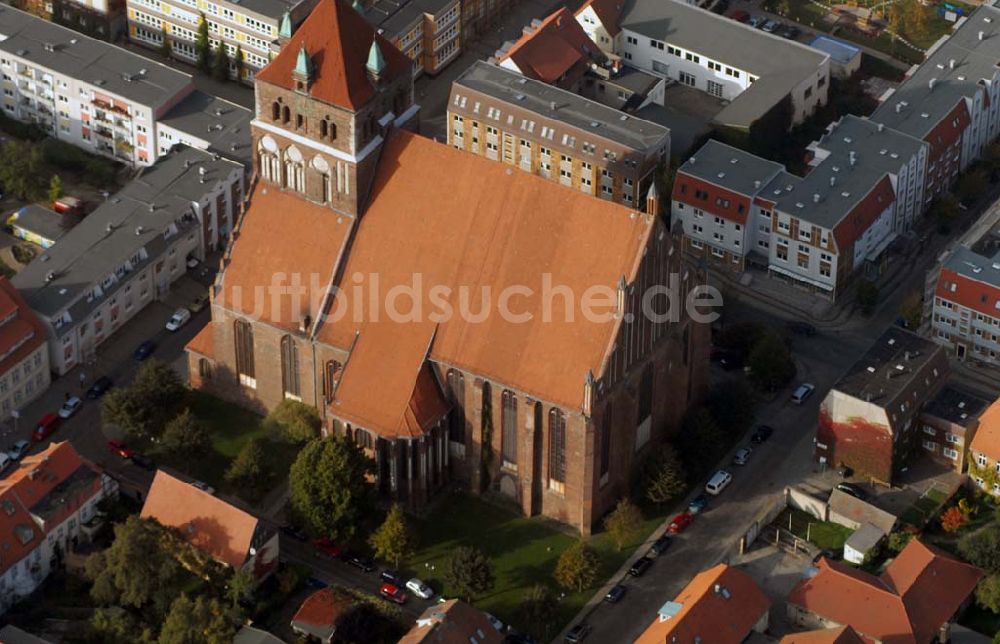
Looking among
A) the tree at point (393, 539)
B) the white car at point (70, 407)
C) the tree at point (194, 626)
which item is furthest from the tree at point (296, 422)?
the tree at point (194, 626)

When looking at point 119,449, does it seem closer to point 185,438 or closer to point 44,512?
point 185,438

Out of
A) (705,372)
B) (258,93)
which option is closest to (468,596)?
(705,372)

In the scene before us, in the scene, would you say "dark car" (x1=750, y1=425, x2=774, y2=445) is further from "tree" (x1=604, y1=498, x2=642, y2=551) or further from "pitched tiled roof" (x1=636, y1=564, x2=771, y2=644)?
"pitched tiled roof" (x1=636, y1=564, x2=771, y2=644)

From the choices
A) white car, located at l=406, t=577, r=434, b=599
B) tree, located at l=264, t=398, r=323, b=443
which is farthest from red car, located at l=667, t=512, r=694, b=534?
tree, located at l=264, t=398, r=323, b=443

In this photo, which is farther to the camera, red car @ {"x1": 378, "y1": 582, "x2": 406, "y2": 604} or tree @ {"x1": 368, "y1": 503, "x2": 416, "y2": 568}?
tree @ {"x1": 368, "y1": 503, "x2": 416, "y2": 568}

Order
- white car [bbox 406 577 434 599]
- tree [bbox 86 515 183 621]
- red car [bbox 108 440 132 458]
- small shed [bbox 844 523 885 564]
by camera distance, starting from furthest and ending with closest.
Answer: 1. red car [bbox 108 440 132 458]
2. small shed [bbox 844 523 885 564]
3. white car [bbox 406 577 434 599]
4. tree [bbox 86 515 183 621]

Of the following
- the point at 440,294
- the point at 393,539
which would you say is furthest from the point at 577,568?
the point at 440,294

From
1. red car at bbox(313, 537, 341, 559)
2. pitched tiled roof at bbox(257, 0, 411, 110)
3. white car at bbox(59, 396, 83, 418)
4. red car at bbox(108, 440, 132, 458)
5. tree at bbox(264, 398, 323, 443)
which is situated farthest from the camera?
white car at bbox(59, 396, 83, 418)
